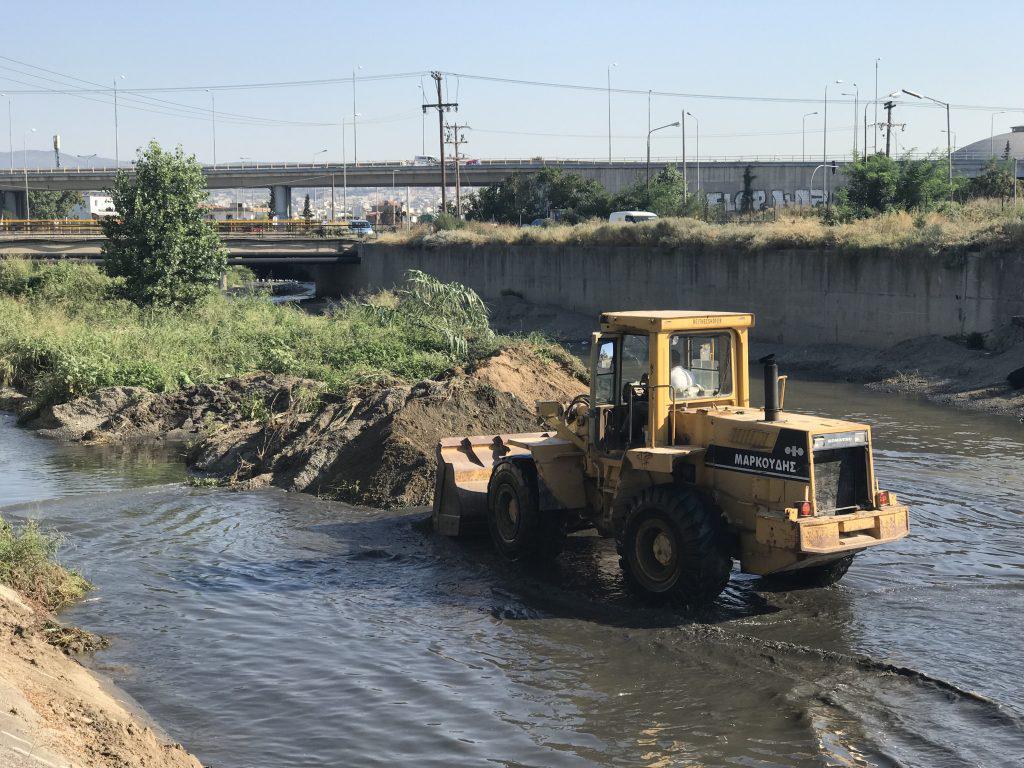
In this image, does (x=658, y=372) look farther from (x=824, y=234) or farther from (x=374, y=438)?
(x=824, y=234)

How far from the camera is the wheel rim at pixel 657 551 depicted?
1038 cm

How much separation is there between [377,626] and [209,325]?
71.5 feet

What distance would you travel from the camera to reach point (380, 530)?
47.3ft

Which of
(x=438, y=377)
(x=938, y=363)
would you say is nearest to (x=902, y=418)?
(x=938, y=363)

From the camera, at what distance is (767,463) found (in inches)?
392

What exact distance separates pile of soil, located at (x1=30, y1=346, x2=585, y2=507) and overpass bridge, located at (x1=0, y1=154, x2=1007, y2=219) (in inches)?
2705

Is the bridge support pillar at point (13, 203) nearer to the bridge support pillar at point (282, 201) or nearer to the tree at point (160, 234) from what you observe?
the bridge support pillar at point (282, 201)

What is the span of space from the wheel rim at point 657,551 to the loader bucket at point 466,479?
2.67 metres

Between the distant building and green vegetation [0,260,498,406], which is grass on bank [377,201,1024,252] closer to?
green vegetation [0,260,498,406]

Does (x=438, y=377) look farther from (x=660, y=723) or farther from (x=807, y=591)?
(x=660, y=723)

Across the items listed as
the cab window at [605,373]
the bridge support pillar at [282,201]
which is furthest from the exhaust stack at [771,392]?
the bridge support pillar at [282,201]

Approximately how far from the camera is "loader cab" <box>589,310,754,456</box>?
10938mm

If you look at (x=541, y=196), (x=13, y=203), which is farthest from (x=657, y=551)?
(x=13, y=203)

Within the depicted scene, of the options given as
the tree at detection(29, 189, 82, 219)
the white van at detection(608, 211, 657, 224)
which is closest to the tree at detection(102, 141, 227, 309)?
the white van at detection(608, 211, 657, 224)
